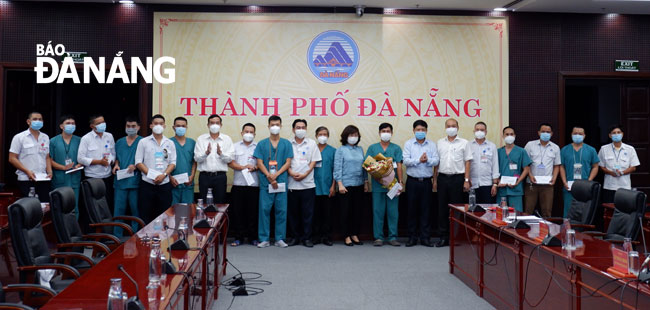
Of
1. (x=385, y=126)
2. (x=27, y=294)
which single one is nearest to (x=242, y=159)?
(x=385, y=126)

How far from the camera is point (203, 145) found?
25.1 ft

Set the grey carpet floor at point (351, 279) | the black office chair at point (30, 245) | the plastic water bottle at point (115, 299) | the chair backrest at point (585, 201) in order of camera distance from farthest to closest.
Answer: the chair backrest at point (585, 201)
the grey carpet floor at point (351, 279)
the black office chair at point (30, 245)
the plastic water bottle at point (115, 299)

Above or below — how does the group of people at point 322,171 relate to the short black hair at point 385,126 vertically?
below

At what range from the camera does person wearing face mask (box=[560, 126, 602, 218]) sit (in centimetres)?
786

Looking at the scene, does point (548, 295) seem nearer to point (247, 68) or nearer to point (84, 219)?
point (247, 68)

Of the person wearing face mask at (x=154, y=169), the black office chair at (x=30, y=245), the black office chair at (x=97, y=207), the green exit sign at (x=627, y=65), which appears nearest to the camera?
the black office chair at (x=30, y=245)

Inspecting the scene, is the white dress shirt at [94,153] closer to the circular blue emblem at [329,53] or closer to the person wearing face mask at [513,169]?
the circular blue emblem at [329,53]

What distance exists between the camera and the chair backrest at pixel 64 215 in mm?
4453

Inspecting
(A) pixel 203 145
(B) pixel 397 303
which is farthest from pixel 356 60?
(B) pixel 397 303

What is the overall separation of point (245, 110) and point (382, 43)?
88.7 inches

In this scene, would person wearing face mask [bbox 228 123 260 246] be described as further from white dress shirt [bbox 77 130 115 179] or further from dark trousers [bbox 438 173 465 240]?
dark trousers [bbox 438 173 465 240]

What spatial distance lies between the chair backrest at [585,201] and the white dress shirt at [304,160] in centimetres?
328

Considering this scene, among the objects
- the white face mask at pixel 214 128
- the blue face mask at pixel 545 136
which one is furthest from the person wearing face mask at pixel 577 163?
the white face mask at pixel 214 128

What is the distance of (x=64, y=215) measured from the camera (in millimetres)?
4672
